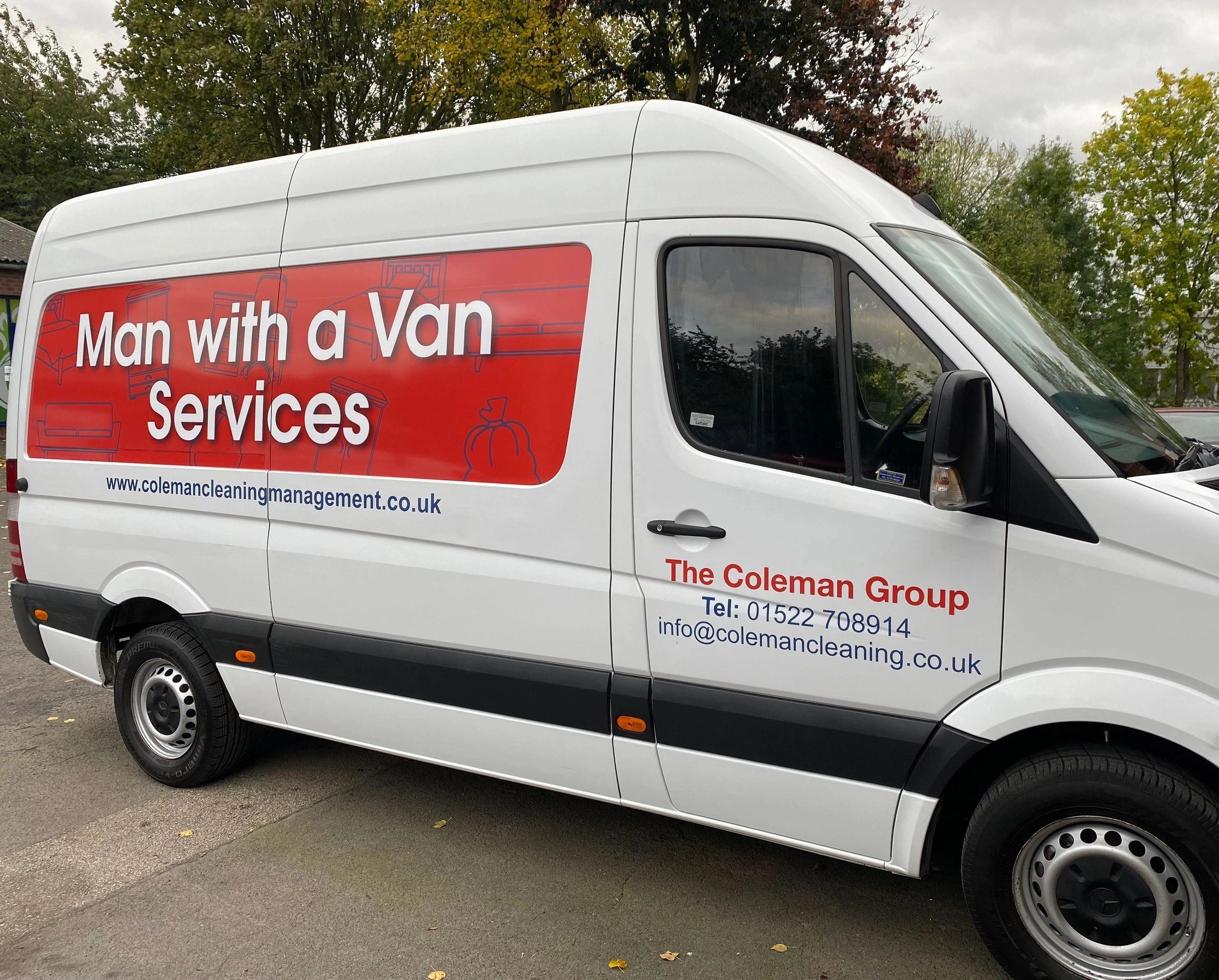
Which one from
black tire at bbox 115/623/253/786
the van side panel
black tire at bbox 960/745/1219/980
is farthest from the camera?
black tire at bbox 115/623/253/786

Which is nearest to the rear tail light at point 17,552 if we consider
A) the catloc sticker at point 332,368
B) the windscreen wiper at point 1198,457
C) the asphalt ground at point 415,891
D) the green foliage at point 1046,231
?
the catloc sticker at point 332,368

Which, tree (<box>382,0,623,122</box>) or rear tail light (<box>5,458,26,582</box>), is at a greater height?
tree (<box>382,0,623,122</box>)

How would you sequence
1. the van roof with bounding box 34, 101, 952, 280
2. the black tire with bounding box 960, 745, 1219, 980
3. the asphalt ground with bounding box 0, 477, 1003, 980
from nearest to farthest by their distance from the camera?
the black tire with bounding box 960, 745, 1219, 980 → the van roof with bounding box 34, 101, 952, 280 → the asphalt ground with bounding box 0, 477, 1003, 980

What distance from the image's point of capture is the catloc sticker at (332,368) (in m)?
3.33

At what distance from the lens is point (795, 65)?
1584 cm

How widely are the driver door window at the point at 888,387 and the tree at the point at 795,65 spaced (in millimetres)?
13285

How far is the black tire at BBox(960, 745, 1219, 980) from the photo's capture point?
2525 millimetres

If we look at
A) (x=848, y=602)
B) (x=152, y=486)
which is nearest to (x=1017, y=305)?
(x=848, y=602)

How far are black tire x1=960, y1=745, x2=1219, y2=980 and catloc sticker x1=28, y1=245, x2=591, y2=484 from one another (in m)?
1.71

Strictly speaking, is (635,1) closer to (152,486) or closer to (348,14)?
(348,14)

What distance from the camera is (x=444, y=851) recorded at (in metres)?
3.84

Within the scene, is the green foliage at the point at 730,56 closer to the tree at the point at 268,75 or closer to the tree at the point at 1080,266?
the tree at the point at 268,75

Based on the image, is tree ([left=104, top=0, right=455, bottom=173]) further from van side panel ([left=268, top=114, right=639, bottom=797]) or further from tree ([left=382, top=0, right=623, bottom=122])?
van side panel ([left=268, top=114, right=639, bottom=797])

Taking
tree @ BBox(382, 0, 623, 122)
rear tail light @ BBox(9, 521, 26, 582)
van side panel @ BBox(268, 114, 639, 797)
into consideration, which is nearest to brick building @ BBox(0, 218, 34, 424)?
tree @ BBox(382, 0, 623, 122)
